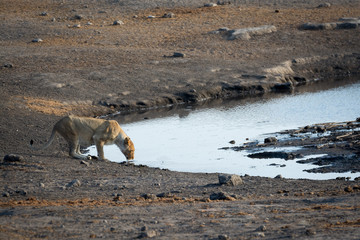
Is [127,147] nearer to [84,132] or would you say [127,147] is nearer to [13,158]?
[84,132]

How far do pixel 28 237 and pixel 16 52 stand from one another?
19.8 m

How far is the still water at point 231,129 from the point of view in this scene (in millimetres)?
14406

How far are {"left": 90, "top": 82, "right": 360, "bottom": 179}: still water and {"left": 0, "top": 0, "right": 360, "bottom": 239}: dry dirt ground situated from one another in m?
1.41

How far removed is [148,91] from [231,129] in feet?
17.2

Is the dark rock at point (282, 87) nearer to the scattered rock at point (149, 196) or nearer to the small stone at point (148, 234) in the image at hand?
the scattered rock at point (149, 196)

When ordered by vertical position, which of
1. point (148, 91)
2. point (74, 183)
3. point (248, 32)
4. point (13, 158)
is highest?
point (248, 32)

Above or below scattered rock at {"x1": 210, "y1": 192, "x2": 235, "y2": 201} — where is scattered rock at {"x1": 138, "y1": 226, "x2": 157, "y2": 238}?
below

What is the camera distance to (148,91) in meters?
23.0

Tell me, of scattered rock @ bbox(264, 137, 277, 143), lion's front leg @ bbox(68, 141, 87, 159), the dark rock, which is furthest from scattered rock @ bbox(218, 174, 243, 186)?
the dark rock

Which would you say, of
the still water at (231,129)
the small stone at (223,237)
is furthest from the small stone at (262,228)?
the still water at (231,129)

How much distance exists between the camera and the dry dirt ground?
8.46 meters

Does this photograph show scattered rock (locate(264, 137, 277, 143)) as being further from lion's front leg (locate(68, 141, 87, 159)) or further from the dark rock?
the dark rock

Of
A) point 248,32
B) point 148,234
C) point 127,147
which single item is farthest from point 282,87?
point 148,234

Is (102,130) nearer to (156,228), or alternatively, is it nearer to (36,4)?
(156,228)
